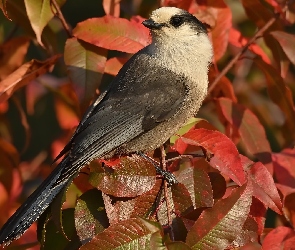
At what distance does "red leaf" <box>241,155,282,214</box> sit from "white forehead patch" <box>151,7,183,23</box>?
2.83ft

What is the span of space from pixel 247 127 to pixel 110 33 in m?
0.75

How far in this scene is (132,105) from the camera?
3121mm

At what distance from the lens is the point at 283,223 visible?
3.32 metres

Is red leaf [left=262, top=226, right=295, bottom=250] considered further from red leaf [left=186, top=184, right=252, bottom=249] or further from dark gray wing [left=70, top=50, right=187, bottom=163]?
dark gray wing [left=70, top=50, right=187, bottom=163]

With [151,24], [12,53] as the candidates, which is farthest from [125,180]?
[12,53]

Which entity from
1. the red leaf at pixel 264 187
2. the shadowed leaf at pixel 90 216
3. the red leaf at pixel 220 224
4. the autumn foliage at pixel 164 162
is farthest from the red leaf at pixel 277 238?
Result: the shadowed leaf at pixel 90 216

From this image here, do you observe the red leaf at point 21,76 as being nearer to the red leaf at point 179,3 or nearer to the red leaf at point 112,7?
the red leaf at point 112,7

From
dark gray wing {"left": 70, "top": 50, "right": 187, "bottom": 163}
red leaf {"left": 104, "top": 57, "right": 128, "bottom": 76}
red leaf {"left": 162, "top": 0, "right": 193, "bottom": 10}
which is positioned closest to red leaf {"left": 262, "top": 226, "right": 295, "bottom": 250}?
dark gray wing {"left": 70, "top": 50, "right": 187, "bottom": 163}

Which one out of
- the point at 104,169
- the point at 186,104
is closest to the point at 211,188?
the point at 104,169

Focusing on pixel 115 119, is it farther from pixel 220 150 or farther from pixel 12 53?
pixel 12 53

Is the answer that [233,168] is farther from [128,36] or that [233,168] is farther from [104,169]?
[128,36]

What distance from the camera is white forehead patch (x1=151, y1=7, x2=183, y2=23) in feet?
10.6

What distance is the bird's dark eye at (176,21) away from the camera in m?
3.27

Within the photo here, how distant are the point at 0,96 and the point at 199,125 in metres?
0.85
